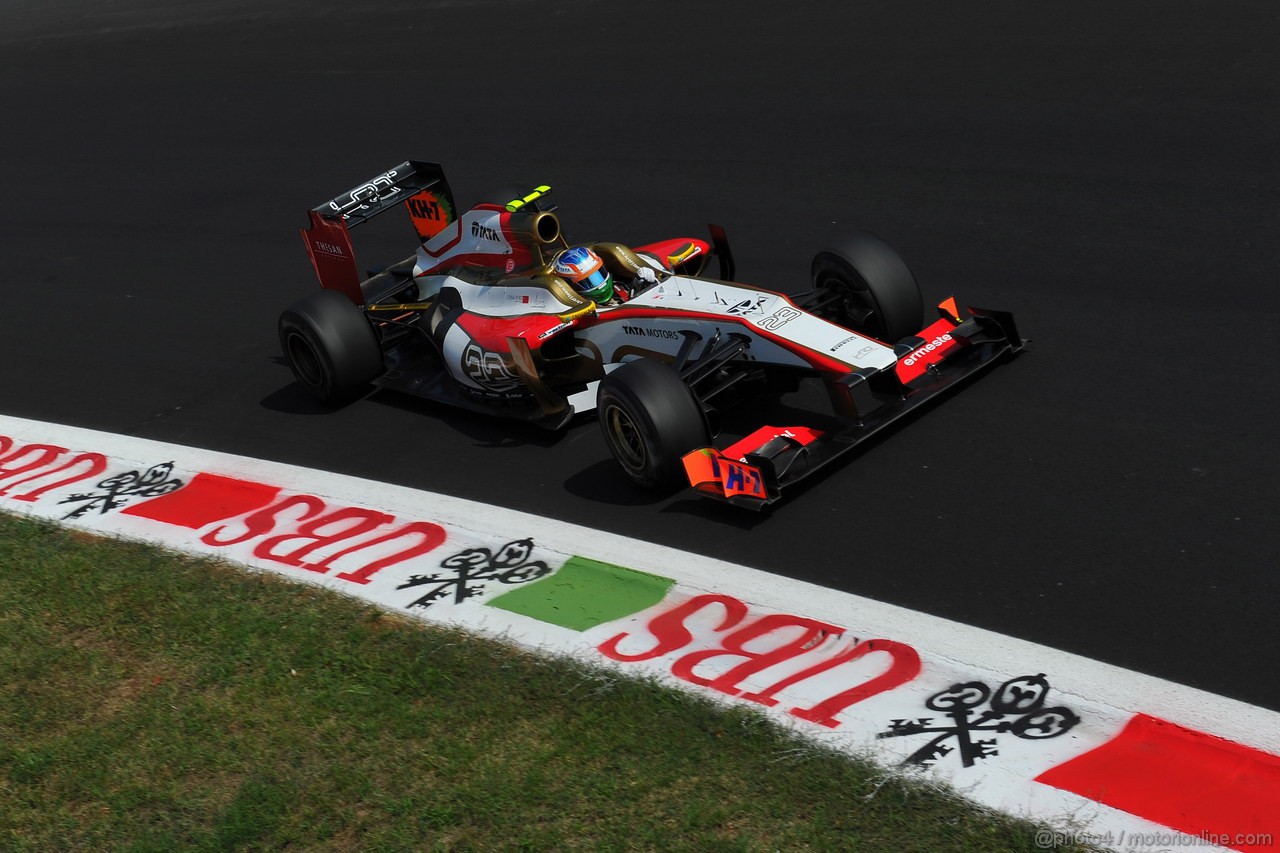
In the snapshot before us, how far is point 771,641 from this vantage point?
5.66m

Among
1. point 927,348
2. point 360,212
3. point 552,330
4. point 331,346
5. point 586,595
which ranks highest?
point 360,212

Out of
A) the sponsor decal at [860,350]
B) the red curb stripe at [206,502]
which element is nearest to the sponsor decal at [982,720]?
the sponsor decal at [860,350]

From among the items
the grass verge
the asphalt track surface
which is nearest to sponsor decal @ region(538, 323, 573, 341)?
the asphalt track surface

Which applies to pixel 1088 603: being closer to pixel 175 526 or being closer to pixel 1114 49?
pixel 175 526

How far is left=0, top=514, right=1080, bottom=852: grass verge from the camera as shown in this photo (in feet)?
15.0

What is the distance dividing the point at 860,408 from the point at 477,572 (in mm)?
2562

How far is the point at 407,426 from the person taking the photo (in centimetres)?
862

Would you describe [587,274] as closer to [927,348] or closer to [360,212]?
[927,348]

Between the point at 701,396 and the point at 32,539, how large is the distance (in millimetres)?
4043

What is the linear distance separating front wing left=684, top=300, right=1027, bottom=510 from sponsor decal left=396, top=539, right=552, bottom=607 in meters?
0.97

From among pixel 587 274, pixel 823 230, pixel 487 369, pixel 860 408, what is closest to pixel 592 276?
pixel 587 274

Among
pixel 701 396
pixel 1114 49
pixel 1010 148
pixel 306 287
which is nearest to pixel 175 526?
pixel 701 396

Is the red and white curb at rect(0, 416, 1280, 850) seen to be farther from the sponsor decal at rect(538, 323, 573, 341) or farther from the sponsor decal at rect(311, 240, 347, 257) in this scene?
the sponsor decal at rect(311, 240, 347, 257)

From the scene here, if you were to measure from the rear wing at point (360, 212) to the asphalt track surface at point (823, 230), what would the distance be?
3.01 feet
